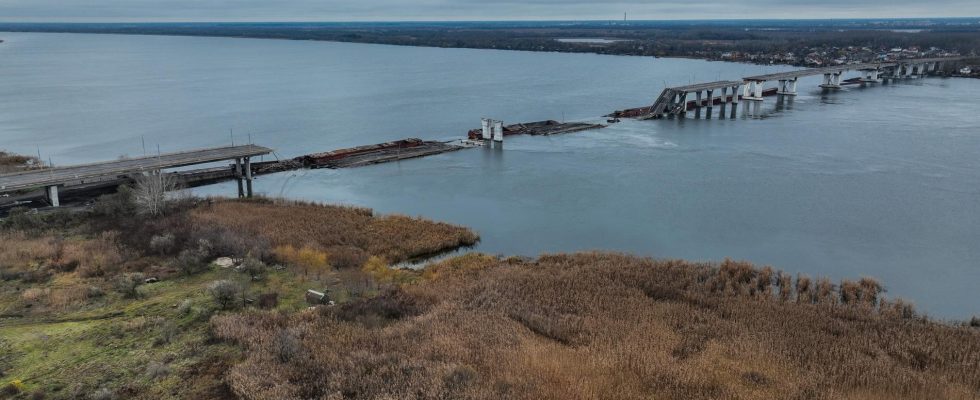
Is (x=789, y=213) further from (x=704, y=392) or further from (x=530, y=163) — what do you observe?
(x=704, y=392)

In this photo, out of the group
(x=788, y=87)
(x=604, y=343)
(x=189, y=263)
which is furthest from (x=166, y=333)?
(x=788, y=87)

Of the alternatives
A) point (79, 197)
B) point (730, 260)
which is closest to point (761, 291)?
point (730, 260)

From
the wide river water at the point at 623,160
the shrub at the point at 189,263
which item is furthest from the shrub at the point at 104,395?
the wide river water at the point at 623,160

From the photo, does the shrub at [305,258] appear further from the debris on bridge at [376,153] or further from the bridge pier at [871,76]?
the bridge pier at [871,76]

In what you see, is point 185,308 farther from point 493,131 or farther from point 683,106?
point 683,106

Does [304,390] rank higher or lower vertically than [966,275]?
higher

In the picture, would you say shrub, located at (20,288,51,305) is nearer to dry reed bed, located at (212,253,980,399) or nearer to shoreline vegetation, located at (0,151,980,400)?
shoreline vegetation, located at (0,151,980,400)
